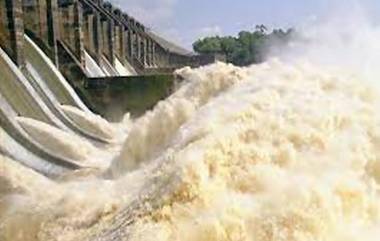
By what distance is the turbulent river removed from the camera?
15.1 feet

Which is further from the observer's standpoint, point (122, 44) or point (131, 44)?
point (131, 44)

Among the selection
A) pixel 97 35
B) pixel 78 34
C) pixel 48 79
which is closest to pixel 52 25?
pixel 78 34

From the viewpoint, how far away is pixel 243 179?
16.4ft

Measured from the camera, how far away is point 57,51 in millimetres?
13094

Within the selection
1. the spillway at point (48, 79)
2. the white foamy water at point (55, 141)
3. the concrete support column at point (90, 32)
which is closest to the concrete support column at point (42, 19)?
the spillway at point (48, 79)

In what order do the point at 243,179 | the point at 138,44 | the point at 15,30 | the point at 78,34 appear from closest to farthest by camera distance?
the point at 243,179, the point at 15,30, the point at 78,34, the point at 138,44

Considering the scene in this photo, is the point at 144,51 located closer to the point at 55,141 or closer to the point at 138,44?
the point at 138,44

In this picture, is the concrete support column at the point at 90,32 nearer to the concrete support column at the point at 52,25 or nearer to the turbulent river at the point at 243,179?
the concrete support column at the point at 52,25

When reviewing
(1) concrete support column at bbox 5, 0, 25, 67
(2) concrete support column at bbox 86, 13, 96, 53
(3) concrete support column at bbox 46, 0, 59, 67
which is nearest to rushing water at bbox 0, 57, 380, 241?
(1) concrete support column at bbox 5, 0, 25, 67

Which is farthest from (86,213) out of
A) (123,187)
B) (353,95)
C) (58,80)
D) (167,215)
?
(58,80)

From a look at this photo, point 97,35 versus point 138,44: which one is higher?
point 97,35

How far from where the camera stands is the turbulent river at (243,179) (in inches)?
181

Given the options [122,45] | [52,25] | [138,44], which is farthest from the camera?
[138,44]

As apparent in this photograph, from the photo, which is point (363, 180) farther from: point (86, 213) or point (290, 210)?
point (86, 213)
